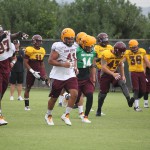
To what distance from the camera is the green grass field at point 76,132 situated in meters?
10.0

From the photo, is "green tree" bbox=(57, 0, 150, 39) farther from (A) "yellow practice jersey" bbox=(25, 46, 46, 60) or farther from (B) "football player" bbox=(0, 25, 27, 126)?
(B) "football player" bbox=(0, 25, 27, 126)

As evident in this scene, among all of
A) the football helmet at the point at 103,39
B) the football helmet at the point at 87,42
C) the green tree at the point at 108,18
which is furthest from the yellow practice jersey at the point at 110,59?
the green tree at the point at 108,18

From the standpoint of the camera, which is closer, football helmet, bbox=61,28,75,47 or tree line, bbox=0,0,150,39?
football helmet, bbox=61,28,75,47

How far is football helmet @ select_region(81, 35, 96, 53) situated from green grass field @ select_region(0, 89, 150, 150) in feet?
5.24

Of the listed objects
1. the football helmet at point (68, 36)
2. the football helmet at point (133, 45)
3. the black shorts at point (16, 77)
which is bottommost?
the black shorts at point (16, 77)

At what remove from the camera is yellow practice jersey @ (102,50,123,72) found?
15.4m

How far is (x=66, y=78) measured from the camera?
42.9 feet

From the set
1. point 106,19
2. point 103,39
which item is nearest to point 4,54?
point 103,39

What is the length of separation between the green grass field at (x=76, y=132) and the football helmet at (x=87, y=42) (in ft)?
5.24

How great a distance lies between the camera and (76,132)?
11.8 m

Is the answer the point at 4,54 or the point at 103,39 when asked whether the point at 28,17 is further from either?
the point at 4,54

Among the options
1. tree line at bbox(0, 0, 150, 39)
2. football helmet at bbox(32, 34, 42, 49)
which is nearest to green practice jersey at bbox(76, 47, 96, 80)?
football helmet at bbox(32, 34, 42, 49)

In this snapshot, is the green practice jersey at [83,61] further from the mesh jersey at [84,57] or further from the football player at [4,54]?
the football player at [4,54]

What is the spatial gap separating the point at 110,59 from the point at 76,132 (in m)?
4.08
